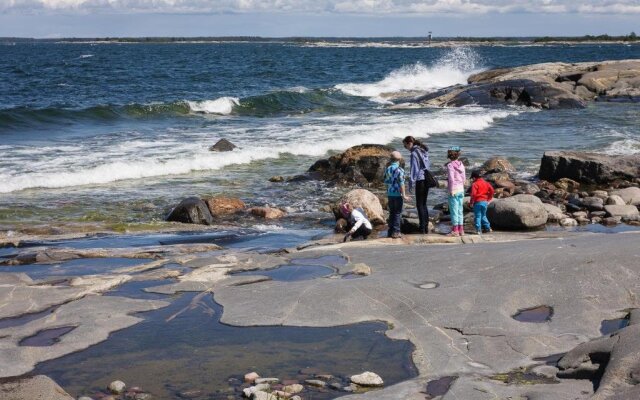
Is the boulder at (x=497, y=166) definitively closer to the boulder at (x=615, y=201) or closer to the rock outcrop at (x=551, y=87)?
the boulder at (x=615, y=201)

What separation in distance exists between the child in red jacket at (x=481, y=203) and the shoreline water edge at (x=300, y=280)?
53 cm

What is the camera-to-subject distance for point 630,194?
17594 millimetres

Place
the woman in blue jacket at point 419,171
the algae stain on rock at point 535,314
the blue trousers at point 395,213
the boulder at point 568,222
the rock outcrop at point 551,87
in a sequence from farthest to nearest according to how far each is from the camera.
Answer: the rock outcrop at point 551,87, the boulder at point 568,222, the woman in blue jacket at point 419,171, the blue trousers at point 395,213, the algae stain on rock at point 535,314

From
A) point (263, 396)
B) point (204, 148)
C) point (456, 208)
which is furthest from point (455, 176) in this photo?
point (204, 148)

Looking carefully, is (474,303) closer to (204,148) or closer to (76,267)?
(76,267)

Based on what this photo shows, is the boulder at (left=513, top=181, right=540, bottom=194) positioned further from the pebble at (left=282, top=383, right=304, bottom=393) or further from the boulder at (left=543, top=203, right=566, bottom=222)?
the pebble at (left=282, top=383, right=304, bottom=393)

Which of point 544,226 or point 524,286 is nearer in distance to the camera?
point 524,286

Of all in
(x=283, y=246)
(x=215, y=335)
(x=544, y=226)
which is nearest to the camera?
(x=215, y=335)

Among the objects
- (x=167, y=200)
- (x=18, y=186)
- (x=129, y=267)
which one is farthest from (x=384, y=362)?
(x=18, y=186)

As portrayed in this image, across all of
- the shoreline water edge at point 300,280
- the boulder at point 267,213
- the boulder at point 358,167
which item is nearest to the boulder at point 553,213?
the shoreline water edge at point 300,280

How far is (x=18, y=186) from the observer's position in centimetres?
1941

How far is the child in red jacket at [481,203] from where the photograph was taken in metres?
14.5

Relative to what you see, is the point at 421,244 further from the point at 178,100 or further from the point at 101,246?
the point at 178,100

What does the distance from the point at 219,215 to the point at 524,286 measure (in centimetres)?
832
